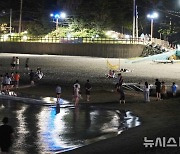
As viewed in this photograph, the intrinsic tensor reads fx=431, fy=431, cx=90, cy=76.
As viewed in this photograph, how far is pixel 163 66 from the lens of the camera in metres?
51.6

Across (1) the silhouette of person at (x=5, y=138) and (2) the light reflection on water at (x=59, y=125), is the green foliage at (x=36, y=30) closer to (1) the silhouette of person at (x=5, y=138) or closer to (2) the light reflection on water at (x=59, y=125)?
(2) the light reflection on water at (x=59, y=125)

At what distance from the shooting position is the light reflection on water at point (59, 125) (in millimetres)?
14648

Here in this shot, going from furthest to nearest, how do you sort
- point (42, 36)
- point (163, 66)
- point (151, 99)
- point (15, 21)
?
point (15, 21) < point (42, 36) < point (163, 66) < point (151, 99)

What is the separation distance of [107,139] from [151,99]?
431 inches

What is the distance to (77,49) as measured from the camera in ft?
230

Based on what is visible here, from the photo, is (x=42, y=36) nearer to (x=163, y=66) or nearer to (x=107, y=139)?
(x=163, y=66)

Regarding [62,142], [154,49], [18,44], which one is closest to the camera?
[62,142]

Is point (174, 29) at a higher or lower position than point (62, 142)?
higher

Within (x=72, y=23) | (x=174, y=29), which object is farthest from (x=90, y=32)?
(x=174, y=29)

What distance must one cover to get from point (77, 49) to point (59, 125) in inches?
2064

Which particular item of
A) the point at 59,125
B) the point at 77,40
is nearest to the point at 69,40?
the point at 77,40

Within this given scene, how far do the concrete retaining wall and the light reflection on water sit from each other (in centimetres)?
4296

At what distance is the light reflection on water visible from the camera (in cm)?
1465

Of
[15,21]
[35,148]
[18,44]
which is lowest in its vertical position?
[35,148]
